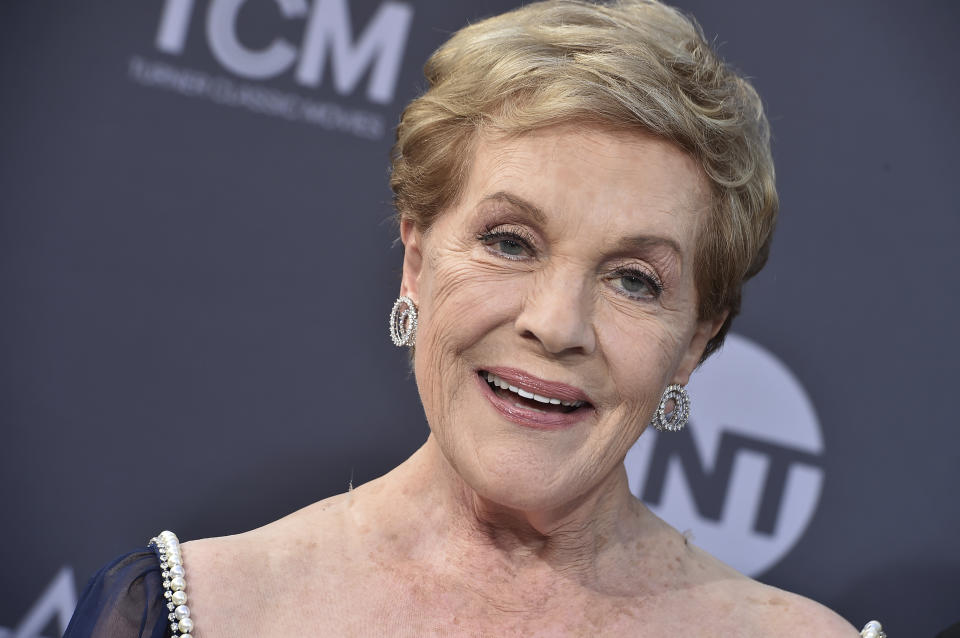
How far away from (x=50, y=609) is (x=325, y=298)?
1.16 meters

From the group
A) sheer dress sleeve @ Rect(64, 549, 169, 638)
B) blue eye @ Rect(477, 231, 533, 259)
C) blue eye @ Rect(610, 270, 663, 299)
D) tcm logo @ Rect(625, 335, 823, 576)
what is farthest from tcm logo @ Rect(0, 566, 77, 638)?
blue eye @ Rect(610, 270, 663, 299)

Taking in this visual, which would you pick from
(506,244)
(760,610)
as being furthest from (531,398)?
(760,610)

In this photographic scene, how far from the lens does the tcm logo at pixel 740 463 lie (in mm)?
3416

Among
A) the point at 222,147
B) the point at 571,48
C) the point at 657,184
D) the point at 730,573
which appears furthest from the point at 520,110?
the point at 222,147

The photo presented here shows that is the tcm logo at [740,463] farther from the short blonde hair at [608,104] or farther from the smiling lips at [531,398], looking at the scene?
the smiling lips at [531,398]

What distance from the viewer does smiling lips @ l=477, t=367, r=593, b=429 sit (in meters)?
2.01

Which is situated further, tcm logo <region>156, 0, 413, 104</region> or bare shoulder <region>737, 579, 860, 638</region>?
tcm logo <region>156, 0, 413, 104</region>

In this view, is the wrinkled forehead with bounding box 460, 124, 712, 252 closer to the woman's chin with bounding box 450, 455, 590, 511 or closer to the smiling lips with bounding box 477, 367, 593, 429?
the smiling lips with bounding box 477, 367, 593, 429

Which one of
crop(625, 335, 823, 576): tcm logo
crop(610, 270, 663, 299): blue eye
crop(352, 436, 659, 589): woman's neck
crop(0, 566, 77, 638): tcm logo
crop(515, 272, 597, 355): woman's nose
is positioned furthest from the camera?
crop(625, 335, 823, 576): tcm logo

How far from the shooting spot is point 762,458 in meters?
3.43

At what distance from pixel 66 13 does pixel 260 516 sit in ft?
4.99

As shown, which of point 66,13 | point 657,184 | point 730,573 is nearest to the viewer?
point 657,184

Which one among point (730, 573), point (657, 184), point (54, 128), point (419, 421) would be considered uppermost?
point (657, 184)

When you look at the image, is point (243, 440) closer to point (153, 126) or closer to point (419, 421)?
point (419, 421)
